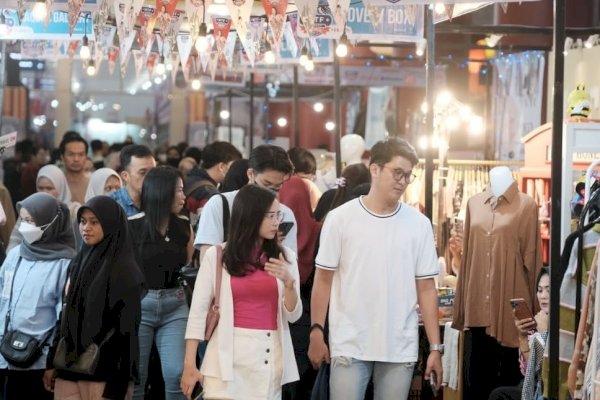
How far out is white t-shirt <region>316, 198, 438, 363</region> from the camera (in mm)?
7270

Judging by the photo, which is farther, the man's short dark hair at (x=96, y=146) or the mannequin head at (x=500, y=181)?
the man's short dark hair at (x=96, y=146)

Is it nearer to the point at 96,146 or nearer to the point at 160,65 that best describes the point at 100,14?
the point at 160,65

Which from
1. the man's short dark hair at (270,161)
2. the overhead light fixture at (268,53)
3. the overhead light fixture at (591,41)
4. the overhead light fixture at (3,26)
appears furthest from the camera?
the overhead light fixture at (591,41)

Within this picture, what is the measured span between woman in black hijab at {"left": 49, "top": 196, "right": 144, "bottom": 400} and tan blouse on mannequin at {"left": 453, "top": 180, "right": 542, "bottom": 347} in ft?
10.0

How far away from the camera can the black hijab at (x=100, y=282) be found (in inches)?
310

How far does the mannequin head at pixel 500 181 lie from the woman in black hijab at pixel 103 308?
129 inches

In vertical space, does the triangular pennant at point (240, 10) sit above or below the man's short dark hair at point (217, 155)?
above

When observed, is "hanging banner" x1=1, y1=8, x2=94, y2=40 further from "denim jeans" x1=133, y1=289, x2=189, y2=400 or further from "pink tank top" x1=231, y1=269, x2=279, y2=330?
"pink tank top" x1=231, y1=269, x2=279, y2=330

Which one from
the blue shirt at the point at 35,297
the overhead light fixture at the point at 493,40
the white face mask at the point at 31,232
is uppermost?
the overhead light fixture at the point at 493,40

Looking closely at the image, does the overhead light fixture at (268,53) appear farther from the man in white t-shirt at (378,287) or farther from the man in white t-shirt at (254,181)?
the man in white t-shirt at (378,287)

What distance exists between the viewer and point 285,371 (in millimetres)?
7191

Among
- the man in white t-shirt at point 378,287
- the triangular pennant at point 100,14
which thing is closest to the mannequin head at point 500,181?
the man in white t-shirt at point 378,287

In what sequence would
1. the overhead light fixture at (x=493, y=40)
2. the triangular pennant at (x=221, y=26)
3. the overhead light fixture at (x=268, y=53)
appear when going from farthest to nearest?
1. the overhead light fixture at (x=493, y=40)
2. the overhead light fixture at (x=268, y=53)
3. the triangular pennant at (x=221, y=26)

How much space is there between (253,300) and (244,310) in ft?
0.25
